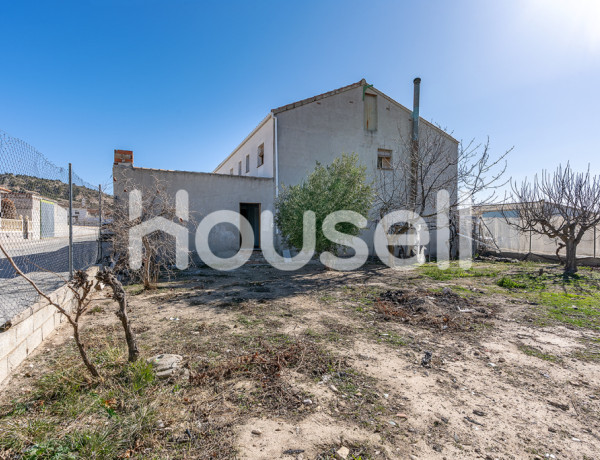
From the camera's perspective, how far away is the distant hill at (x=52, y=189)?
3.39 meters

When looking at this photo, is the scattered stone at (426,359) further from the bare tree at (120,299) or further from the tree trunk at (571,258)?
the tree trunk at (571,258)

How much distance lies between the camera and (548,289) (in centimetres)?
725

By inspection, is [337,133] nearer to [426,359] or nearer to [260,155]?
[260,155]

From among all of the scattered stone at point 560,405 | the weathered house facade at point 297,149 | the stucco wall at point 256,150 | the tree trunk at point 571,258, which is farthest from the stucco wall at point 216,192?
the tree trunk at point 571,258

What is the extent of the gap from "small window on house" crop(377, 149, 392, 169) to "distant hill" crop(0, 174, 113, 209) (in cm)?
1132

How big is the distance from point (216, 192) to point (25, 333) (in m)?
8.55

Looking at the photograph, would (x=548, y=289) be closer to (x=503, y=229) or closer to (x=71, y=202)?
(x=503, y=229)


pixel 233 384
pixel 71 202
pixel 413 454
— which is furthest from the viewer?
pixel 71 202

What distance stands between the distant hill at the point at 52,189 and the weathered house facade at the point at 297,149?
3.70 meters

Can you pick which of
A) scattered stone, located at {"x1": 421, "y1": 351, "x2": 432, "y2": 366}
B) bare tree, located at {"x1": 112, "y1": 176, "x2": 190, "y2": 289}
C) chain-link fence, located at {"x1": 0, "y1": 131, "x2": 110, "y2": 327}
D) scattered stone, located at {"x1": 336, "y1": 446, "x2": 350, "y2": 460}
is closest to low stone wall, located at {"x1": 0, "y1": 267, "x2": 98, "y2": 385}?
chain-link fence, located at {"x1": 0, "y1": 131, "x2": 110, "y2": 327}

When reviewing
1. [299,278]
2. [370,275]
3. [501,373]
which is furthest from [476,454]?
[370,275]

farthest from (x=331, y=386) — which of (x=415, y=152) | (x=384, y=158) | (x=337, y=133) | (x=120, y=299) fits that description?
(x=384, y=158)

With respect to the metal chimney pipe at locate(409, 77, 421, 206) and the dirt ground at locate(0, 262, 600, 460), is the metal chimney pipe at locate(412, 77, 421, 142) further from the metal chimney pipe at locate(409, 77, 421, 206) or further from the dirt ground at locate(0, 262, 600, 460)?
the dirt ground at locate(0, 262, 600, 460)

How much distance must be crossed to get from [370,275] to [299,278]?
2351mm
